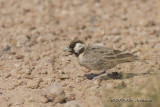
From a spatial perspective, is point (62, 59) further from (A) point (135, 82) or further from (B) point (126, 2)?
(B) point (126, 2)

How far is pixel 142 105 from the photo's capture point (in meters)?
5.67

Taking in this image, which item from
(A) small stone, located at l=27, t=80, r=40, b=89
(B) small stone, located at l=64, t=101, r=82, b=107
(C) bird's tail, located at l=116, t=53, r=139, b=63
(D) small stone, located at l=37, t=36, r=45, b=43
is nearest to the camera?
(B) small stone, located at l=64, t=101, r=82, b=107

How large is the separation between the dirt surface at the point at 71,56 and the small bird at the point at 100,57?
250mm

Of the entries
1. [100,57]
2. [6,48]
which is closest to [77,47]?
[100,57]

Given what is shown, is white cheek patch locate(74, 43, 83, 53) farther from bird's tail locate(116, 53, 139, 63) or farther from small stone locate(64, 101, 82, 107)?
small stone locate(64, 101, 82, 107)

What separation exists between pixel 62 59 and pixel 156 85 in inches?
116

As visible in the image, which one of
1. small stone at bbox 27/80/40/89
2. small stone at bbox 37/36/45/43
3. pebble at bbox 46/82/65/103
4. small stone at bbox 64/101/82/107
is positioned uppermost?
small stone at bbox 37/36/45/43

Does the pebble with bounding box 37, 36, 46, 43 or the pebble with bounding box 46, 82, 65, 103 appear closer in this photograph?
the pebble with bounding box 46, 82, 65, 103

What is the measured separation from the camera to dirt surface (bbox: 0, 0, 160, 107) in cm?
633

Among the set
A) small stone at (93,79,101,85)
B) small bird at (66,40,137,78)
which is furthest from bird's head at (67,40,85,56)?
small stone at (93,79,101,85)

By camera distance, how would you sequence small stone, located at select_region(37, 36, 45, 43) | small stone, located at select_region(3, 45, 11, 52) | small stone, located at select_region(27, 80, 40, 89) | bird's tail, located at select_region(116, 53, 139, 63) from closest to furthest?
1. small stone, located at select_region(27, 80, 40, 89)
2. bird's tail, located at select_region(116, 53, 139, 63)
3. small stone, located at select_region(3, 45, 11, 52)
4. small stone, located at select_region(37, 36, 45, 43)

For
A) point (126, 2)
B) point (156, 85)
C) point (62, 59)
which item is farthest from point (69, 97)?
point (126, 2)

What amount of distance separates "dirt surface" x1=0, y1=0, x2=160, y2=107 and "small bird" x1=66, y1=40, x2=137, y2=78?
250mm

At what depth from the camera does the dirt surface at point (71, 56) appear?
20.8ft
